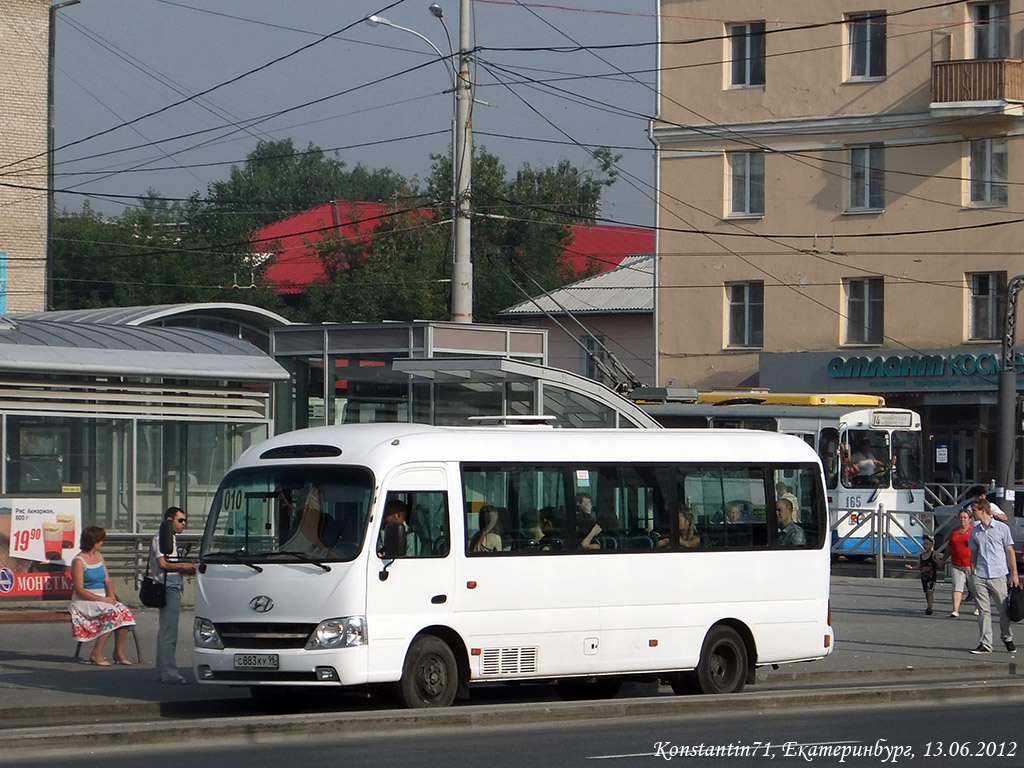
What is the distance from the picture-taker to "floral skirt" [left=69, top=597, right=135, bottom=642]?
14.9m

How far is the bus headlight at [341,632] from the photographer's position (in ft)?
38.8

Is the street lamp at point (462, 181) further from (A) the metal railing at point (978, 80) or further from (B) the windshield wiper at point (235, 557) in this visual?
(A) the metal railing at point (978, 80)

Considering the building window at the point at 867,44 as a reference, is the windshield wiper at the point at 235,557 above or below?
below

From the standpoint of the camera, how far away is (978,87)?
4109cm

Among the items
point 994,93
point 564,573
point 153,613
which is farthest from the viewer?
point 994,93

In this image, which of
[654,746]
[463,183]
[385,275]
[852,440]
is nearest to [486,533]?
[654,746]

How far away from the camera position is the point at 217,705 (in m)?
13.2

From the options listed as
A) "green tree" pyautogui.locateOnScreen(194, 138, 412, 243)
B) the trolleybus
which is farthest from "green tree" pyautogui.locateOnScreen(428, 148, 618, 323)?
the trolleybus

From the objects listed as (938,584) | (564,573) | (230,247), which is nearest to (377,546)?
(564,573)

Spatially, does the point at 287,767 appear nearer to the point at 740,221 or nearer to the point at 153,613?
the point at 153,613

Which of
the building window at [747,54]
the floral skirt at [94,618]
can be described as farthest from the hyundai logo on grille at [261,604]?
the building window at [747,54]

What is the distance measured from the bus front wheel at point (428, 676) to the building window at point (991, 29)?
3398cm

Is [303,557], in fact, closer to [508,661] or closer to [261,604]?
[261,604]

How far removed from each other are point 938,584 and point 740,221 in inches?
771
